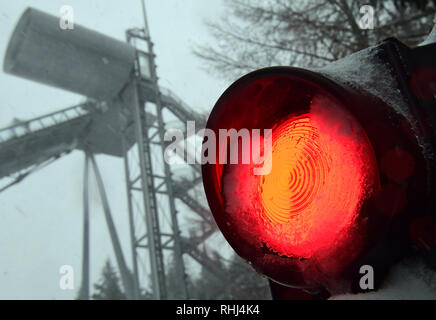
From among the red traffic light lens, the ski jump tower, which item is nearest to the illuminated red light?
the red traffic light lens

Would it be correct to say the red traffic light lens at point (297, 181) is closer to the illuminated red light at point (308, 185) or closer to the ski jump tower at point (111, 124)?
the illuminated red light at point (308, 185)

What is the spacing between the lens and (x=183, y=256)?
995 cm

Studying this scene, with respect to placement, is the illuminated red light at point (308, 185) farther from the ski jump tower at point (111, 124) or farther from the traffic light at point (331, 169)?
the ski jump tower at point (111, 124)

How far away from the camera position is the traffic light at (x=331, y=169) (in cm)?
64

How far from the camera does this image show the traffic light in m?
0.64

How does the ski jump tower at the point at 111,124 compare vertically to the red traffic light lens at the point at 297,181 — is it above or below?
above

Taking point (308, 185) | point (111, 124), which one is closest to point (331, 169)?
point (308, 185)

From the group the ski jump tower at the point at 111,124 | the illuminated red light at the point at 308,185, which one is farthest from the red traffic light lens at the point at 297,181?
the ski jump tower at the point at 111,124

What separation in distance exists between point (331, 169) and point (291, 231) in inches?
5.2

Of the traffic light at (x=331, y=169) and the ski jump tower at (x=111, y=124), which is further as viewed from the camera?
the ski jump tower at (x=111, y=124)

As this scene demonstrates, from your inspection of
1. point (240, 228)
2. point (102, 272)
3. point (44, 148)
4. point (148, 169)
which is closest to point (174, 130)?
point (148, 169)

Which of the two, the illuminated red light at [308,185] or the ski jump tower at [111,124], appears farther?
the ski jump tower at [111,124]

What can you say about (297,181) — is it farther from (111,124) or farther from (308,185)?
(111,124)
